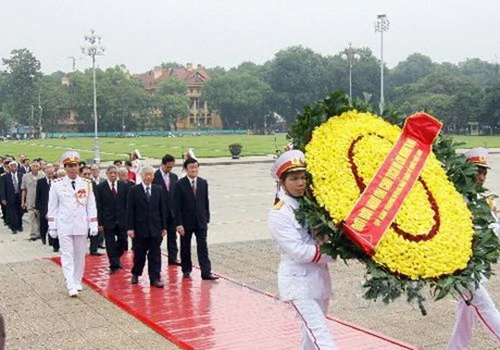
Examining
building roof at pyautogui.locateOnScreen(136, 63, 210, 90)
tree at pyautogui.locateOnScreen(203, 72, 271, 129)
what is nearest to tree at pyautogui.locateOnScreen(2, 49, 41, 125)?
building roof at pyautogui.locateOnScreen(136, 63, 210, 90)

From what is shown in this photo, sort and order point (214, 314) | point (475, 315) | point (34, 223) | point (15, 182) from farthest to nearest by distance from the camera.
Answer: point (15, 182) < point (34, 223) < point (214, 314) < point (475, 315)

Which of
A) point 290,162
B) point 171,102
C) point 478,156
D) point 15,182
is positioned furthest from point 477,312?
point 171,102

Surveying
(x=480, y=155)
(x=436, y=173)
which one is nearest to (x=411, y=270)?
(x=436, y=173)

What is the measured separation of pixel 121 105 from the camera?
10056 cm

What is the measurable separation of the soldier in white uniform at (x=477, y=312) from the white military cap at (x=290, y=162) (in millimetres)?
1411

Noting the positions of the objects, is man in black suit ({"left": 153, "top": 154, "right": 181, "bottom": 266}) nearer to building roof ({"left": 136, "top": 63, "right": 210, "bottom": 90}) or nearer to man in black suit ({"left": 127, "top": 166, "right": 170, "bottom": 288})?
man in black suit ({"left": 127, "top": 166, "right": 170, "bottom": 288})

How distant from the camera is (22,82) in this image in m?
109

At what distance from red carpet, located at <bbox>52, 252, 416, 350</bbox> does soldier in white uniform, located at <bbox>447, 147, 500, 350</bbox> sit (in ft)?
2.54

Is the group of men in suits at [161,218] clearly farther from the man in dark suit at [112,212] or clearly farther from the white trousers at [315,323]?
the white trousers at [315,323]

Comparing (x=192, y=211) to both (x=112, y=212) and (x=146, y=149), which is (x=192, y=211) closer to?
(x=112, y=212)

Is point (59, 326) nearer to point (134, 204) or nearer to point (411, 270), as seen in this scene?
point (134, 204)

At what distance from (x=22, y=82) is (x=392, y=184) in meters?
112

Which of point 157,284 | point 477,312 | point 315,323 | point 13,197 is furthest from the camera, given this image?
point 13,197

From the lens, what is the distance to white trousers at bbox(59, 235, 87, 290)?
28.4 feet
